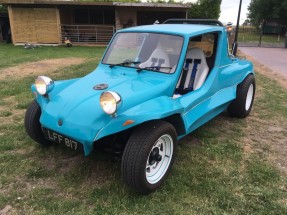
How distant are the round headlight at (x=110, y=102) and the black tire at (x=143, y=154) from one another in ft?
1.04

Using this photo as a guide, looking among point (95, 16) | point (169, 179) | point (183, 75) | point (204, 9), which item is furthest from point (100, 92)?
point (204, 9)

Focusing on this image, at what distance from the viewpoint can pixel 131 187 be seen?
8.80 feet

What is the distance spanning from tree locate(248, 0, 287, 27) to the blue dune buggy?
26.3 m

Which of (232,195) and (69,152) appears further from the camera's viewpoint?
(69,152)

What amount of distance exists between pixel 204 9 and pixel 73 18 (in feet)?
34.1

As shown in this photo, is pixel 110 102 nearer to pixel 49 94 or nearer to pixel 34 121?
pixel 49 94

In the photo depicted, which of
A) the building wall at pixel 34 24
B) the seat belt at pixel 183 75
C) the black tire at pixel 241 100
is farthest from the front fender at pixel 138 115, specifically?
the building wall at pixel 34 24

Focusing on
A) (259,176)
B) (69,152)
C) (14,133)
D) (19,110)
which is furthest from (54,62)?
(259,176)

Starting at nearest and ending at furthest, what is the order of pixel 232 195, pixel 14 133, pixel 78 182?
pixel 232 195, pixel 78 182, pixel 14 133

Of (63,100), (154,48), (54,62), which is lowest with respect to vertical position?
(54,62)

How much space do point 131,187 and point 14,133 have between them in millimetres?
2279

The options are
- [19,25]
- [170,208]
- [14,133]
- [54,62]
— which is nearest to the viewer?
[170,208]

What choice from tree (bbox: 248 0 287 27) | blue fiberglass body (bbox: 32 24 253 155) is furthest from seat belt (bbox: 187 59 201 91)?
tree (bbox: 248 0 287 27)

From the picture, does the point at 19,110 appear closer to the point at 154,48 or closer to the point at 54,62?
the point at 154,48
